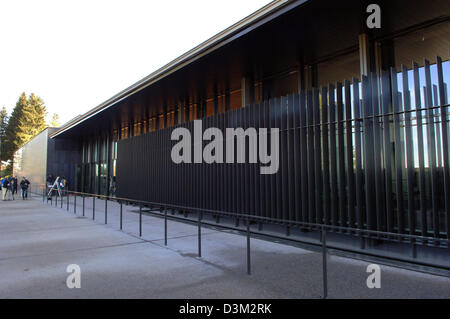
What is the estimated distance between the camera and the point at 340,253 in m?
6.62

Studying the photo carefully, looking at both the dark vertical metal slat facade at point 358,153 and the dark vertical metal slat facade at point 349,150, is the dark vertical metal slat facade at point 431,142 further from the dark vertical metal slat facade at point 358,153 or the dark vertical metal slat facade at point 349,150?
the dark vertical metal slat facade at point 349,150

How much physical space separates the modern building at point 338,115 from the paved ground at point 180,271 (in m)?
0.91

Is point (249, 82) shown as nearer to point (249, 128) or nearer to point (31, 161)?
point (249, 128)

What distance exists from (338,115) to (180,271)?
5.08m

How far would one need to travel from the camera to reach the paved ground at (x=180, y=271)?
439cm

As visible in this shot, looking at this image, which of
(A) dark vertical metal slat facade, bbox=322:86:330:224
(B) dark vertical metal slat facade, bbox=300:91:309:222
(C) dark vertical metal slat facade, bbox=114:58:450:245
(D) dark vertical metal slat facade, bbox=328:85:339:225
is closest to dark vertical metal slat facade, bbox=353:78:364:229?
(C) dark vertical metal slat facade, bbox=114:58:450:245

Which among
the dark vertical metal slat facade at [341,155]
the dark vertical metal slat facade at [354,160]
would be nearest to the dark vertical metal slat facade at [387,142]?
the dark vertical metal slat facade at [354,160]

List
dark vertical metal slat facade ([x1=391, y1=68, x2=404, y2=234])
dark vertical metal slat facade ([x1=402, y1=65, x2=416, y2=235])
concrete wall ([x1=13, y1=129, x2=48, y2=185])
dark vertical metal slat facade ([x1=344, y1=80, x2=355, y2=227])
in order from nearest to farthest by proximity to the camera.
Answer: dark vertical metal slat facade ([x1=402, y1=65, x2=416, y2=235]) < dark vertical metal slat facade ([x1=391, y1=68, x2=404, y2=234]) < dark vertical metal slat facade ([x1=344, y1=80, x2=355, y2=227]) < concrete wall ([x1=13, y1=129, x2=48, y2=185])

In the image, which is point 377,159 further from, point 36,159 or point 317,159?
point 36,159

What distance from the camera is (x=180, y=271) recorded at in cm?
535

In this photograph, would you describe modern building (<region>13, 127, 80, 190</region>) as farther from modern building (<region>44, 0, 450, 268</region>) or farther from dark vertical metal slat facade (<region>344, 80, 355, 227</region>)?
dark vertical metal slat facade (<region>344, 80, 355, 227</region>)

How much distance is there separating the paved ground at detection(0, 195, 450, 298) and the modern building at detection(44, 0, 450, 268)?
91cm

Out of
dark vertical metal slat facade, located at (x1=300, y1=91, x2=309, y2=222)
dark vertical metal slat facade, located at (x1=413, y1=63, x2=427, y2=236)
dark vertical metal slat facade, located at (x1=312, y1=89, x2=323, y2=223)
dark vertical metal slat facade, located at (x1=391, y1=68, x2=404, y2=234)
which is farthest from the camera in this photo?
dark vertical metal slat facade, located at (x1=300, y1=91, x2=309, y2=222)

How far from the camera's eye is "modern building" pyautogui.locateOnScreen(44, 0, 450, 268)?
610cm
